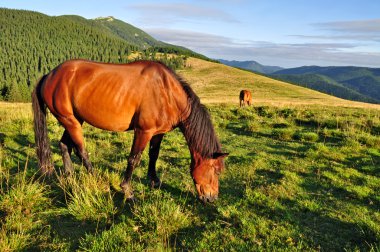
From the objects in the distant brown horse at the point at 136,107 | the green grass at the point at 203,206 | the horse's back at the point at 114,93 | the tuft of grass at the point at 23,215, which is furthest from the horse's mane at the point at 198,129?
the tuft of grass at the point at 23,215

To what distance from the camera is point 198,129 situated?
5656 mm

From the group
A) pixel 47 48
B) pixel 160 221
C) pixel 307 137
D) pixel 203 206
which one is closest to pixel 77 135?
pixel 160 221

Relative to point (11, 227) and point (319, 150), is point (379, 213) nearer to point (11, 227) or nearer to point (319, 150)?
point (319, 150)

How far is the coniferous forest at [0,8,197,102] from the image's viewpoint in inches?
5069

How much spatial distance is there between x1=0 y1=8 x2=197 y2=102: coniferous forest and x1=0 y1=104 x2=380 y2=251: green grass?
117 metres

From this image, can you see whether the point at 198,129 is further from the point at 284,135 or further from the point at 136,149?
the point at 284,135

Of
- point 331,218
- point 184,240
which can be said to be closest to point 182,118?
point 184,240

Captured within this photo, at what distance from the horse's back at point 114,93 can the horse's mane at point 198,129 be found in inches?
9.6

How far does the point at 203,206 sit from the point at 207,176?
1.80 ft

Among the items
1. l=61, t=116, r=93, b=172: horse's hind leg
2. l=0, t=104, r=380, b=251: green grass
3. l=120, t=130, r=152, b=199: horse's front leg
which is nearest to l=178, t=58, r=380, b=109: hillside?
l=0, t=104, r=380, b=251: green grass

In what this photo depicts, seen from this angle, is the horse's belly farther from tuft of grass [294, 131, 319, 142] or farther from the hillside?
the hillside

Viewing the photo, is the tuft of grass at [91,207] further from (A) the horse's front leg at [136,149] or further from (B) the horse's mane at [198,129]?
(B) the horse's mane at [198,129]

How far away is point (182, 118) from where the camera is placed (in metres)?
5.88

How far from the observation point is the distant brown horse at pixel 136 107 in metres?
5.57
